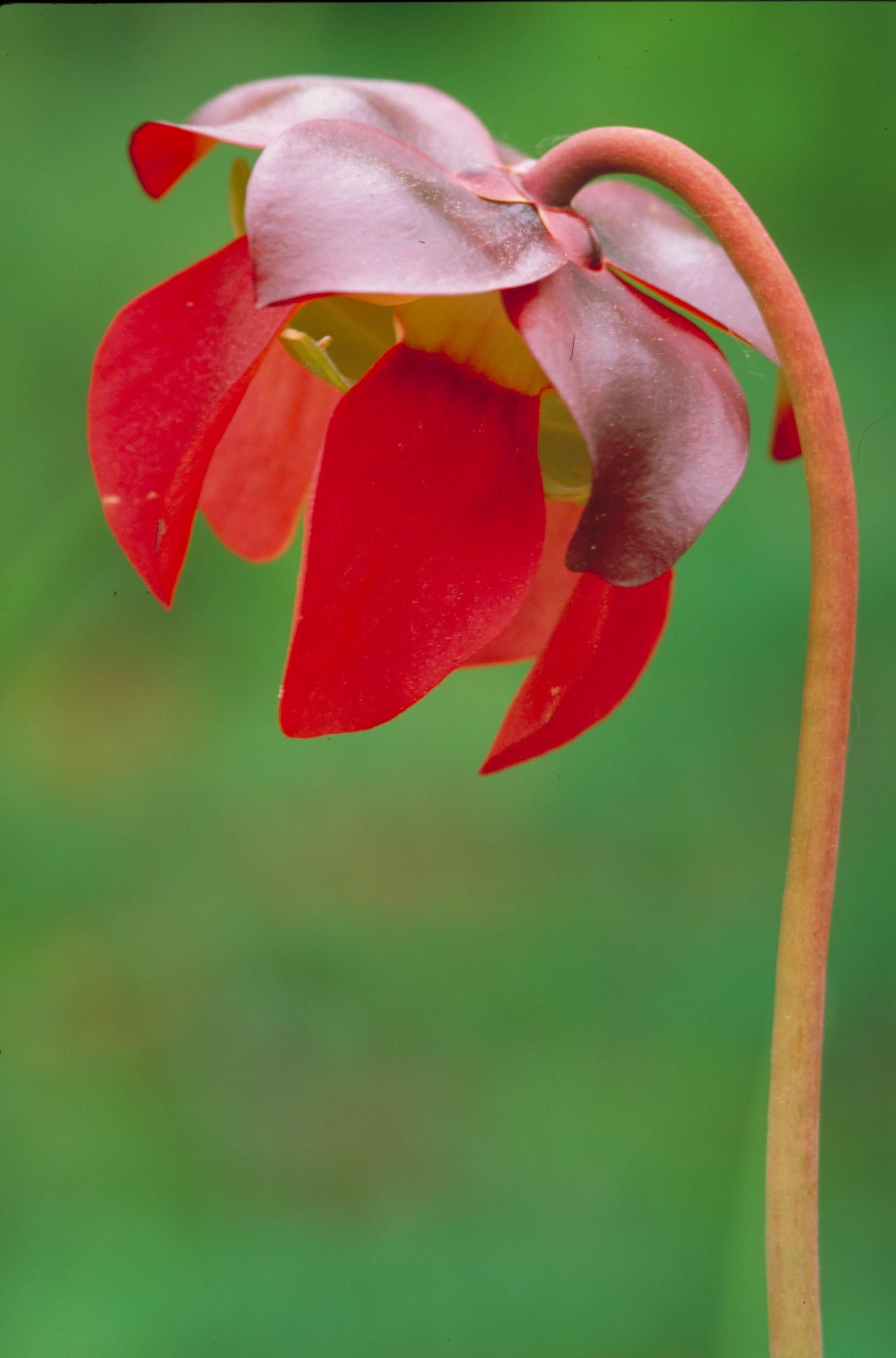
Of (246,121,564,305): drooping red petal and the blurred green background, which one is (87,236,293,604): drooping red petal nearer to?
(246,121,564,305): drooping red petal

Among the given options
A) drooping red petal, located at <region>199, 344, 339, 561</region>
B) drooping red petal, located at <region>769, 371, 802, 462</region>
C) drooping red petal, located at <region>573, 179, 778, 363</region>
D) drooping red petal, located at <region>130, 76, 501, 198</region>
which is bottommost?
drooping red petal, located at <region>769, 371, 802, 462</region>

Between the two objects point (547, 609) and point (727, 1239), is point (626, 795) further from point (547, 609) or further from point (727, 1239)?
point (547, 609)

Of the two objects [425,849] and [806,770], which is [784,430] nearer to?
[806,770]

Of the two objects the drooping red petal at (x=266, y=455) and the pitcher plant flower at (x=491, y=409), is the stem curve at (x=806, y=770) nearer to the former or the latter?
the pitcher plant flower at (x=491, y=409)

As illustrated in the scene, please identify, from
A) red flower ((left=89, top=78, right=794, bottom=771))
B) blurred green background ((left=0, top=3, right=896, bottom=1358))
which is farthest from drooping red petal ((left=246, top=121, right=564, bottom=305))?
blurred green background ((left=0, top=3, right=896, bottom=1358))

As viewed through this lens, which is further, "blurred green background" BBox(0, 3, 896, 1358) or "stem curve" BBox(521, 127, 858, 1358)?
"blurred green background" BBox(0, 3, 896, 1358)

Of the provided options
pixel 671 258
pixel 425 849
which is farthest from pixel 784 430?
pixel 425 849

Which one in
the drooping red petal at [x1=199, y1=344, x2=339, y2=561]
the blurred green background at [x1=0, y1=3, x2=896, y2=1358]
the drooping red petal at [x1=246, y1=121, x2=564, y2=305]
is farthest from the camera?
the blurred green background at [x1=0, y1=3, x2=896, y2=1358]

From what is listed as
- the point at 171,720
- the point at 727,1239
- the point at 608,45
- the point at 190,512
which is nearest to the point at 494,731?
the point at 171,720
